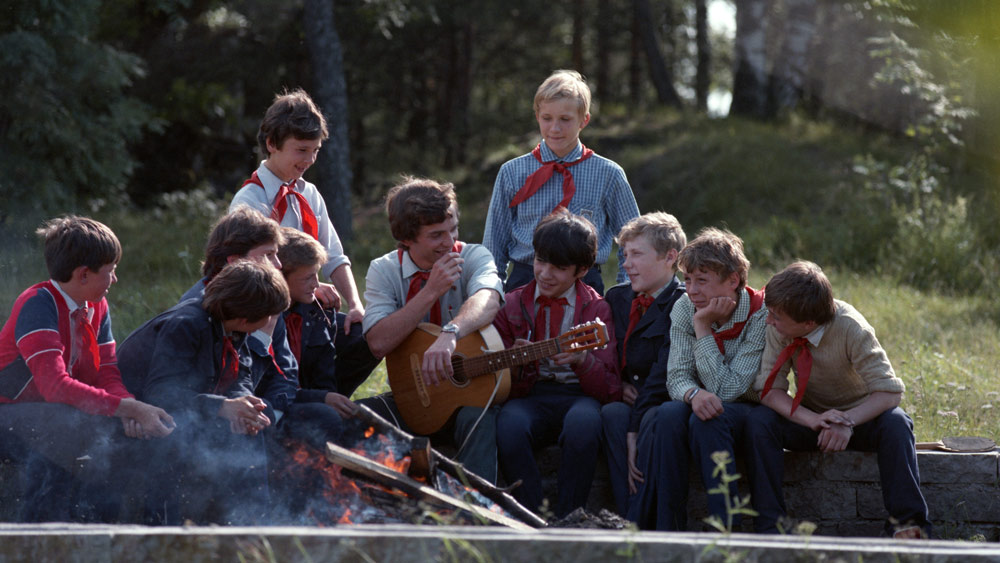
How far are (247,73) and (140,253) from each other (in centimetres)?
562

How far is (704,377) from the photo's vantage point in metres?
4.88

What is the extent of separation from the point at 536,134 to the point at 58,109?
874cm

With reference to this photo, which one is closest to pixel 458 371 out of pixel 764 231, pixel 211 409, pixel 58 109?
pixel 211 409

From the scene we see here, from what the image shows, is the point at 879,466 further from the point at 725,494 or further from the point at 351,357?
the point at 351,357

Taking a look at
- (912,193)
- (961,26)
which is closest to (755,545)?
(961,26)

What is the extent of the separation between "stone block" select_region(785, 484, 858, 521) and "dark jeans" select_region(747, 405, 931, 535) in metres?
0.22

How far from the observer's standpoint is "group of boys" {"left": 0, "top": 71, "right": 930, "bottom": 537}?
444 centimetres

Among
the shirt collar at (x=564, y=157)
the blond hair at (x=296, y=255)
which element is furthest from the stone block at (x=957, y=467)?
the blond hair at (x=296, y=255)

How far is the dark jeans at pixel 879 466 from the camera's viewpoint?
4504 millimetres

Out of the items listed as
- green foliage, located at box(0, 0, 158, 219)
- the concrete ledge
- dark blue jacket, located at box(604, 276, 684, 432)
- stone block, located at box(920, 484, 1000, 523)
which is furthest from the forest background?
the concrete ledge

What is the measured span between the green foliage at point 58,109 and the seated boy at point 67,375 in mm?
9067

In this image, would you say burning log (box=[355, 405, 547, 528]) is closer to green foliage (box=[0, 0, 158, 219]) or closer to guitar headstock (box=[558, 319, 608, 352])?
guitar headstock (box=[558, 319, 608, 352])

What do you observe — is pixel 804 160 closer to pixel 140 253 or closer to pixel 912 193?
pixel 912 193

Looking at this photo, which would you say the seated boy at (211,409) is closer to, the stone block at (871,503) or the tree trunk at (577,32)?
the stone block at (871,503)
